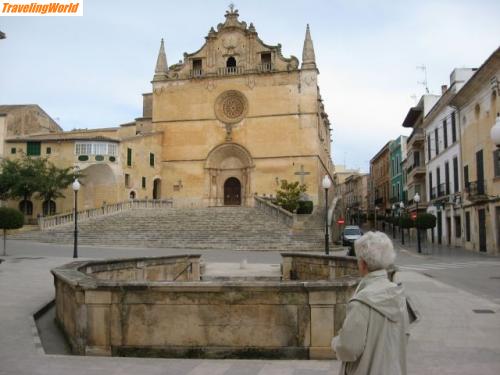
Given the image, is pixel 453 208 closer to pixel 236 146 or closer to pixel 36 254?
pixel 236 146

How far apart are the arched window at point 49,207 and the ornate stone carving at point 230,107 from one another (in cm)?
1553

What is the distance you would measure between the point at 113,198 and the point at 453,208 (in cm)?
2533

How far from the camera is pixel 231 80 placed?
45250 mm

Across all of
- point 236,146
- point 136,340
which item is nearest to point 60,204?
point 236,146

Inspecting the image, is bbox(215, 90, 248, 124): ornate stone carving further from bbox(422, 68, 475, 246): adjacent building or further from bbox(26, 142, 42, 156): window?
bbox(422, 68, 475, 246): adjacent building

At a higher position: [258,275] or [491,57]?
[491,57]

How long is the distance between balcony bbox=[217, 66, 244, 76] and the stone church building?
0.09 m

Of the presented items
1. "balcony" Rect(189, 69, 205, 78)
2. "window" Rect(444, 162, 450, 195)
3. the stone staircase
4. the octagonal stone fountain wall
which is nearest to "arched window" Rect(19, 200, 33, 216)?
the stone staircase

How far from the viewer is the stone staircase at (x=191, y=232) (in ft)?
93.5

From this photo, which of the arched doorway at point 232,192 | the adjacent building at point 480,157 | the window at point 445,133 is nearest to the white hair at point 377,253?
the adjacent building at point 480,157

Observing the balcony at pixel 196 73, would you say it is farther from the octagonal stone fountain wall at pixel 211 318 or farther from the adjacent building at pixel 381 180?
the octagonal stone fountain wall at pixel 211 318

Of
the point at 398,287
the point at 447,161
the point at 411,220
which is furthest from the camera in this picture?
the point at 447,161

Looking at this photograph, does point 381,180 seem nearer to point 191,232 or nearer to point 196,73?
point 196,73

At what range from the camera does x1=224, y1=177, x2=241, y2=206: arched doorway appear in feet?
151
